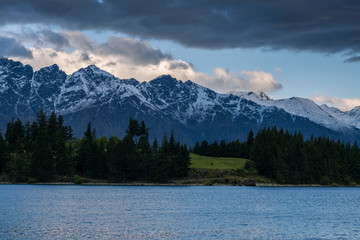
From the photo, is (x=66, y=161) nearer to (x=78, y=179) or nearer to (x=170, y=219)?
(x=78, y=179)

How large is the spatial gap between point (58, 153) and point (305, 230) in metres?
133

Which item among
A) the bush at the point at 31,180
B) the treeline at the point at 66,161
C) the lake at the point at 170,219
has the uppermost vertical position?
the treeline at the point at 66,161

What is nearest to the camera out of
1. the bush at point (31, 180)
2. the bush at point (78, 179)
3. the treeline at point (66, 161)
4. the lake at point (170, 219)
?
the lake at point (170, 219)

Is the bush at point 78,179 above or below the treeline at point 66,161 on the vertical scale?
below

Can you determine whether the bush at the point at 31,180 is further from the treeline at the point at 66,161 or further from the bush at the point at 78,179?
the bush at the point at 78,179

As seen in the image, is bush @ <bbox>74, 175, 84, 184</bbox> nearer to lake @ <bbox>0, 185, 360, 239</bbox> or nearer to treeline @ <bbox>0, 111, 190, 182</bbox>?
treeline @ <bbox>0, 111, 190, 182</bbox>

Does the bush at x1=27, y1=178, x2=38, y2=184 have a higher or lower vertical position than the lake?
higher

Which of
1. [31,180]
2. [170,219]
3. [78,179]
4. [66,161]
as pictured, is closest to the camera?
[170,219]

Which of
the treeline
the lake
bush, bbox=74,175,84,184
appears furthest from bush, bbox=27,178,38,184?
the lake

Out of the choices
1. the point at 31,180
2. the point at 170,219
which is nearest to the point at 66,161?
the point at 31,180

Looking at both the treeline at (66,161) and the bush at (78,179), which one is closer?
the treeline at (66,161)

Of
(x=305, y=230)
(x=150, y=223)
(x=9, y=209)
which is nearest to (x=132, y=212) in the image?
(x=150, y=223)

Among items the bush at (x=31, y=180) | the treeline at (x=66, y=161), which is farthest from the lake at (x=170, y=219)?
the bush at (x=31, y=180)

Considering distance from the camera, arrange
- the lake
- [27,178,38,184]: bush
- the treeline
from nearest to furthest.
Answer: the lake < the treeline < [27,178,38,184]: bush
